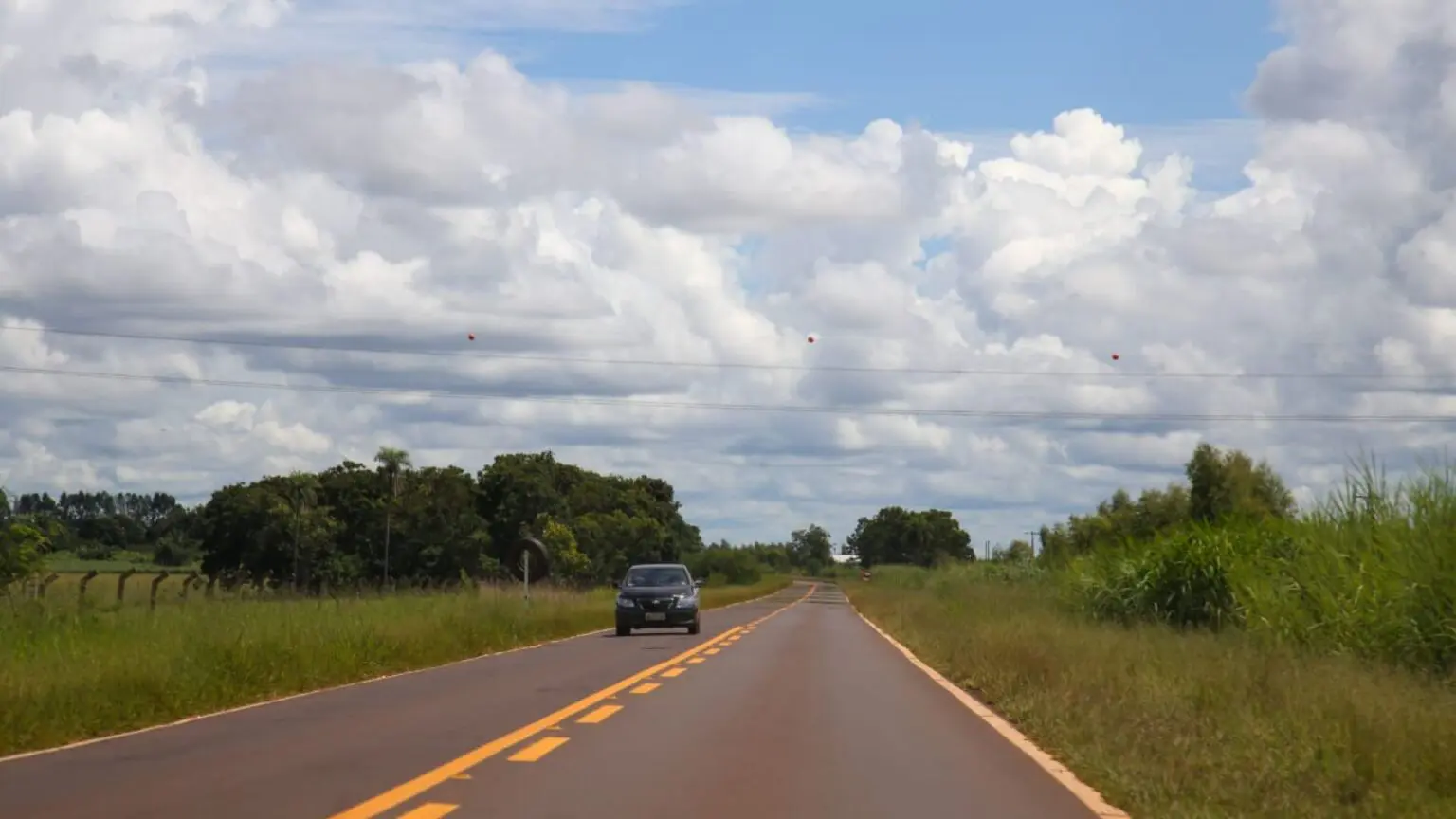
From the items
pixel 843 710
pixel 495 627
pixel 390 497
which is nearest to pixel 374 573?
pixel 390 497

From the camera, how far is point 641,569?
40406 millimetres

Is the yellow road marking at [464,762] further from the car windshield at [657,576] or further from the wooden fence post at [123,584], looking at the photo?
the car windshield at [657,576]

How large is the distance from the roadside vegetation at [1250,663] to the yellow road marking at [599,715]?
13.8 ft

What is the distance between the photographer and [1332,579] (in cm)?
2230

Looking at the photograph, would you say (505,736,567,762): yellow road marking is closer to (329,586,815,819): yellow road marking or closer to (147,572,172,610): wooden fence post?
(329,586,815,819): yellow road marking

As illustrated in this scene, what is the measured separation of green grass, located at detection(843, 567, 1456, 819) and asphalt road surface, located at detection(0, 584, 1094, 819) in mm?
699

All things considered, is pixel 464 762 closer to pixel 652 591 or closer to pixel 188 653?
pixel 188 653

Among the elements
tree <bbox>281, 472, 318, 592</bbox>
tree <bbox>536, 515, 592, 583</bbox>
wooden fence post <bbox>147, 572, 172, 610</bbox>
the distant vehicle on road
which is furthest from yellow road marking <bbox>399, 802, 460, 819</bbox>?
tree <bbox>536, 515, 592, 583</bbox>

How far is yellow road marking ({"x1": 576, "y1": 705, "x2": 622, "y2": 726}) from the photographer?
15606mm

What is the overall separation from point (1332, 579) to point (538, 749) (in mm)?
13558

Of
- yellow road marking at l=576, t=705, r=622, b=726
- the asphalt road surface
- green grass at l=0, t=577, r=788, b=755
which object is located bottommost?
the asphalt road surface

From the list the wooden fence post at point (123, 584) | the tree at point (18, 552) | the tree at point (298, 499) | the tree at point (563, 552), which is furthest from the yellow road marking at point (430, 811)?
the tree at point (563, 552)

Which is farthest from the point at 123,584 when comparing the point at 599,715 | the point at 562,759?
the point at 562,759

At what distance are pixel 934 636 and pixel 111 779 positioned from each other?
2371 cm
